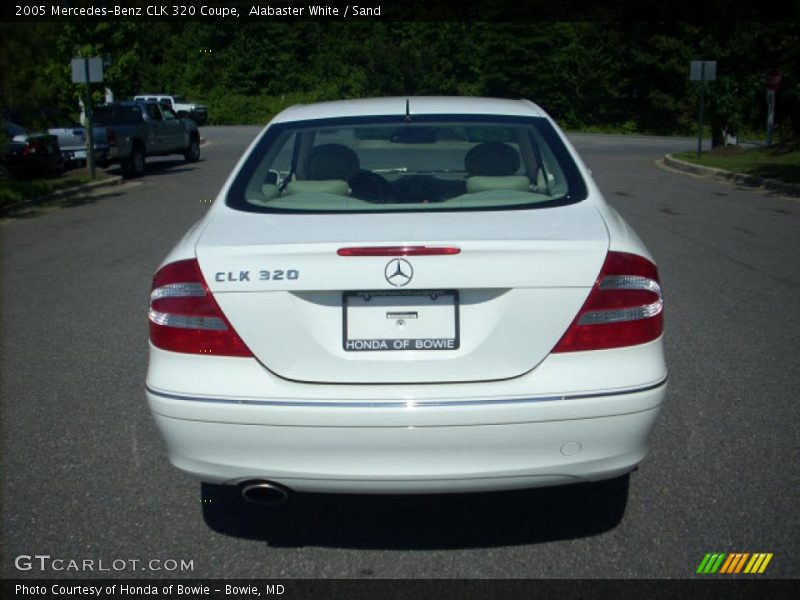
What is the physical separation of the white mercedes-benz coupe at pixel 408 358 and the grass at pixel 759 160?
1733 cm

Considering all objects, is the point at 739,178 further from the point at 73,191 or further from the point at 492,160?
the point at 492,160

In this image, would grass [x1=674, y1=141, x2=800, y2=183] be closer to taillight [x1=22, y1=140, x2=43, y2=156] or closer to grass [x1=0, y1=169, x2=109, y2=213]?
grass [x1=0, y1=169, x2=109, y2=213]

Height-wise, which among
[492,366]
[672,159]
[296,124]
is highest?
[296,124]

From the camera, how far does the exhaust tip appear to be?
134 inches

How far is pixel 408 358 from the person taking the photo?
10.8ft

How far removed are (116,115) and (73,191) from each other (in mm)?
5759

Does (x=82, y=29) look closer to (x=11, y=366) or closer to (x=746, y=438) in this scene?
(x=11, y=366)

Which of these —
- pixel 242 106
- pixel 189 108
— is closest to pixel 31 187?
pixel 189 108

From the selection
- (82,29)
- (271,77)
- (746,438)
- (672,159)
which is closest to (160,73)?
(271,77)

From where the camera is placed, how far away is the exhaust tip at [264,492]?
340cm

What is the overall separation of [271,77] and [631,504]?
72.1 m

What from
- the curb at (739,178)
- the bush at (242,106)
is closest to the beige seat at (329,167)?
the curb at (739,178)

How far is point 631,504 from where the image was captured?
4.13 meters
